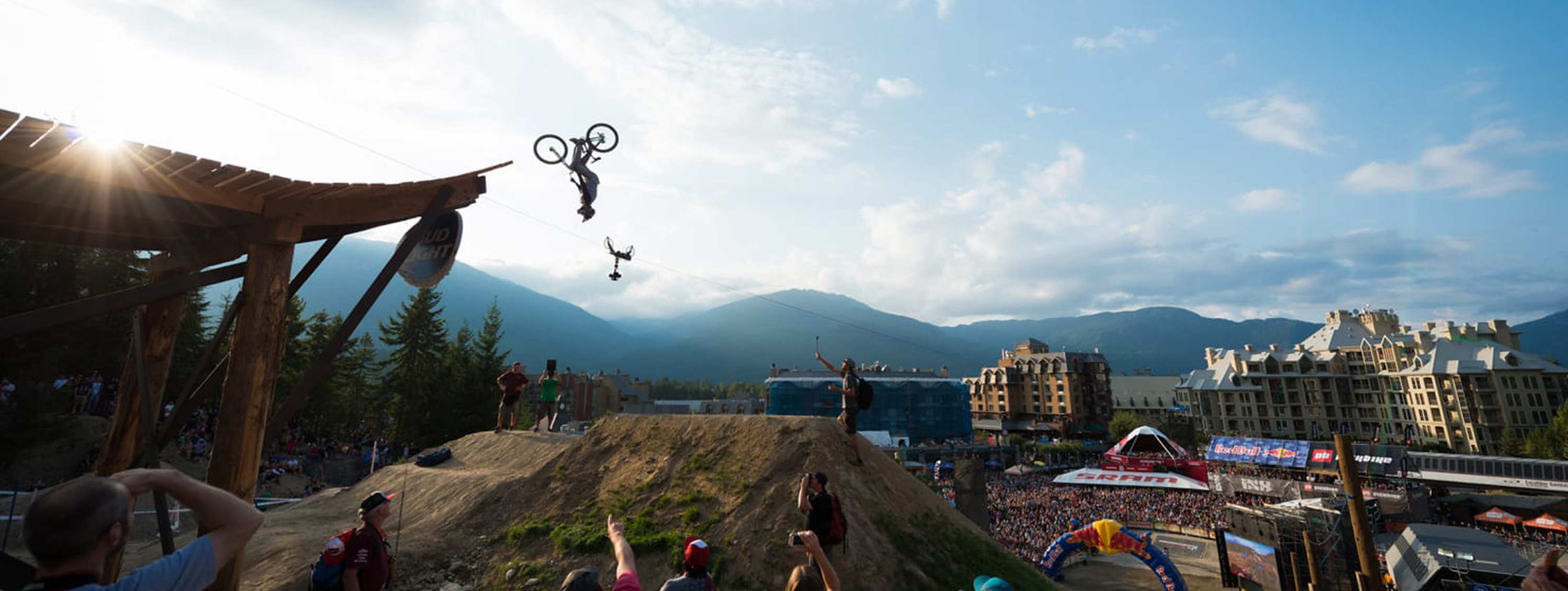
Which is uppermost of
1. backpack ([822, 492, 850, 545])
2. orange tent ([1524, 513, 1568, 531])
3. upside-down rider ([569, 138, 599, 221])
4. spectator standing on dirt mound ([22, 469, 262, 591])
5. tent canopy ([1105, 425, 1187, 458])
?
upside-down rider ([569, 138, 599, 221])

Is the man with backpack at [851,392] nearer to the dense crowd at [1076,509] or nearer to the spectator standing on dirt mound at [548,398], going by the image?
the spectator standing on dirt mound at [548,398]

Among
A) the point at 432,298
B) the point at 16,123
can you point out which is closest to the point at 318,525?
the point at 16,123

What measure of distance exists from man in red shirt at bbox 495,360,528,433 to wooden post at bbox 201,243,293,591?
11.7 m

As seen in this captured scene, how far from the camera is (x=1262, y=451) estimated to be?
57969 mm

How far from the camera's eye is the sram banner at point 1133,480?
44.2m

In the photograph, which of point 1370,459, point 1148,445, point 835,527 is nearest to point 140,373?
point 835,527

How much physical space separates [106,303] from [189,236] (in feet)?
4.99

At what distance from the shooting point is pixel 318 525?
49.5ft

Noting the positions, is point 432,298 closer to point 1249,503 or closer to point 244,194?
point 244,194

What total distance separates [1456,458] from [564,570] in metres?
78.4

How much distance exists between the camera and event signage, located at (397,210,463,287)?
8516 millimetres

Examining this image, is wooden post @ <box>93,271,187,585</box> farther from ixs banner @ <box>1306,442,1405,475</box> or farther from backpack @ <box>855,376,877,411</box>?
ixs banner @ <box>1306,442,1405,475</box>

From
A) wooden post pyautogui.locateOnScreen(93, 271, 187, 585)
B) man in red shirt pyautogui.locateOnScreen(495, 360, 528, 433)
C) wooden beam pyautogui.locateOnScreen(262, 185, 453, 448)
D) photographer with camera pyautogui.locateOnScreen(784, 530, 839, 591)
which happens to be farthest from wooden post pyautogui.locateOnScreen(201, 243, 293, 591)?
man in red shirt pyautogui.locateOnScreen(495, 360, 528, 433)

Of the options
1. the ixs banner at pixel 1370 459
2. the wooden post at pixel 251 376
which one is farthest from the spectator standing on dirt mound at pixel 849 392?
the ixs banner at pixel 1370 459
